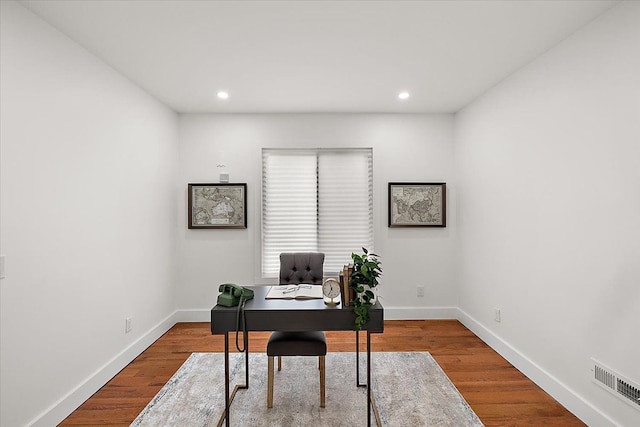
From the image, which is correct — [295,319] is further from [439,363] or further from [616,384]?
[616,384]

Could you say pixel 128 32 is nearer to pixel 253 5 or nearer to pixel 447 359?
pixel 253 5

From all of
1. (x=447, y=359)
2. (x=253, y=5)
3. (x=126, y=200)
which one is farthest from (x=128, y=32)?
(x=447, y=359)

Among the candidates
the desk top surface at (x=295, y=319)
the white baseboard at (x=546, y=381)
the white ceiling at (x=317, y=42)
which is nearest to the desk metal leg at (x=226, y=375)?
the desk top surface at (x=295, y=319)

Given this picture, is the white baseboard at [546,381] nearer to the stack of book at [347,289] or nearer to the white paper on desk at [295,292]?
the stack of book at [347,289]

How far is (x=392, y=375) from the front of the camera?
3000 mm

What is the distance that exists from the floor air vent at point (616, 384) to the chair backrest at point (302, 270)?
2044 millimetres

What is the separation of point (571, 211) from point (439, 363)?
1.72 meters

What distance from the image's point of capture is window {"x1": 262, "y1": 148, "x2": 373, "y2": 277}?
4523mm

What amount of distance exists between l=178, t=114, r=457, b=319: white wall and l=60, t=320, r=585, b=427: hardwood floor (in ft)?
1.43

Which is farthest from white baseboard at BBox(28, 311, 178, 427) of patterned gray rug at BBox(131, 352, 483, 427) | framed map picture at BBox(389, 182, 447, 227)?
framed map picture at BBox(389, 182, 447, 227)

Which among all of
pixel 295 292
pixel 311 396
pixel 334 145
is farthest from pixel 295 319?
pixel 334 145

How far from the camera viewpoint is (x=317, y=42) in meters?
2.61

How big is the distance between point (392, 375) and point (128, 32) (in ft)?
10.9

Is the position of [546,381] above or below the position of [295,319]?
below
